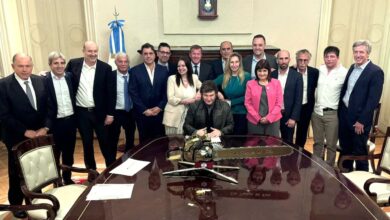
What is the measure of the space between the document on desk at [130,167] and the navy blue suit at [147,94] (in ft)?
A: 4.16

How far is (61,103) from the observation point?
3145mm

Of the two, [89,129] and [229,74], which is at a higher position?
[229,74]

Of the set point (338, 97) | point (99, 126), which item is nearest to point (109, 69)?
point (99, 126)

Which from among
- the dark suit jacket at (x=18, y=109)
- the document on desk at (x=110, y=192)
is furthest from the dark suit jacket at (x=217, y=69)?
the document on desk at (x=110, y=192)

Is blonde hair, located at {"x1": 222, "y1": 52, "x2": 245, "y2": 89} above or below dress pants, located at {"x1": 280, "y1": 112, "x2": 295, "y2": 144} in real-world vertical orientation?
above

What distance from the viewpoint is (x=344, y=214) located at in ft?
5.41

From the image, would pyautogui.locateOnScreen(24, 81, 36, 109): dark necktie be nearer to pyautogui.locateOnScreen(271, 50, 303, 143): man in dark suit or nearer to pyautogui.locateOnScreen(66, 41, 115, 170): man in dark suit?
pyautogui.locateOnScreen(66, 41, 115, 170): man in dark suit

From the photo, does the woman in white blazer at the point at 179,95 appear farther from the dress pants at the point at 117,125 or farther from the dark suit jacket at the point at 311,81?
the dark suit jacket at the point at 311,81

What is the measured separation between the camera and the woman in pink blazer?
3.23 metres

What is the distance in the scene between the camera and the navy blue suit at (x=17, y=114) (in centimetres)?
277

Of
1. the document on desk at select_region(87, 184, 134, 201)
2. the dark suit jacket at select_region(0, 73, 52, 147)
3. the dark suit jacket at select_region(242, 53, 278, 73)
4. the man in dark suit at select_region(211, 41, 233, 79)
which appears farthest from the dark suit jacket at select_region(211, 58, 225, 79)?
the document on desk at select_region(87, 184, 134, 201)

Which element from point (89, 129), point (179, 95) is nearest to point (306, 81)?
point (179, 95)

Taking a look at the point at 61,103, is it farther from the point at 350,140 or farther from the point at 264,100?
the point at 350,140

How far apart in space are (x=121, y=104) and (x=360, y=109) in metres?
2.43
